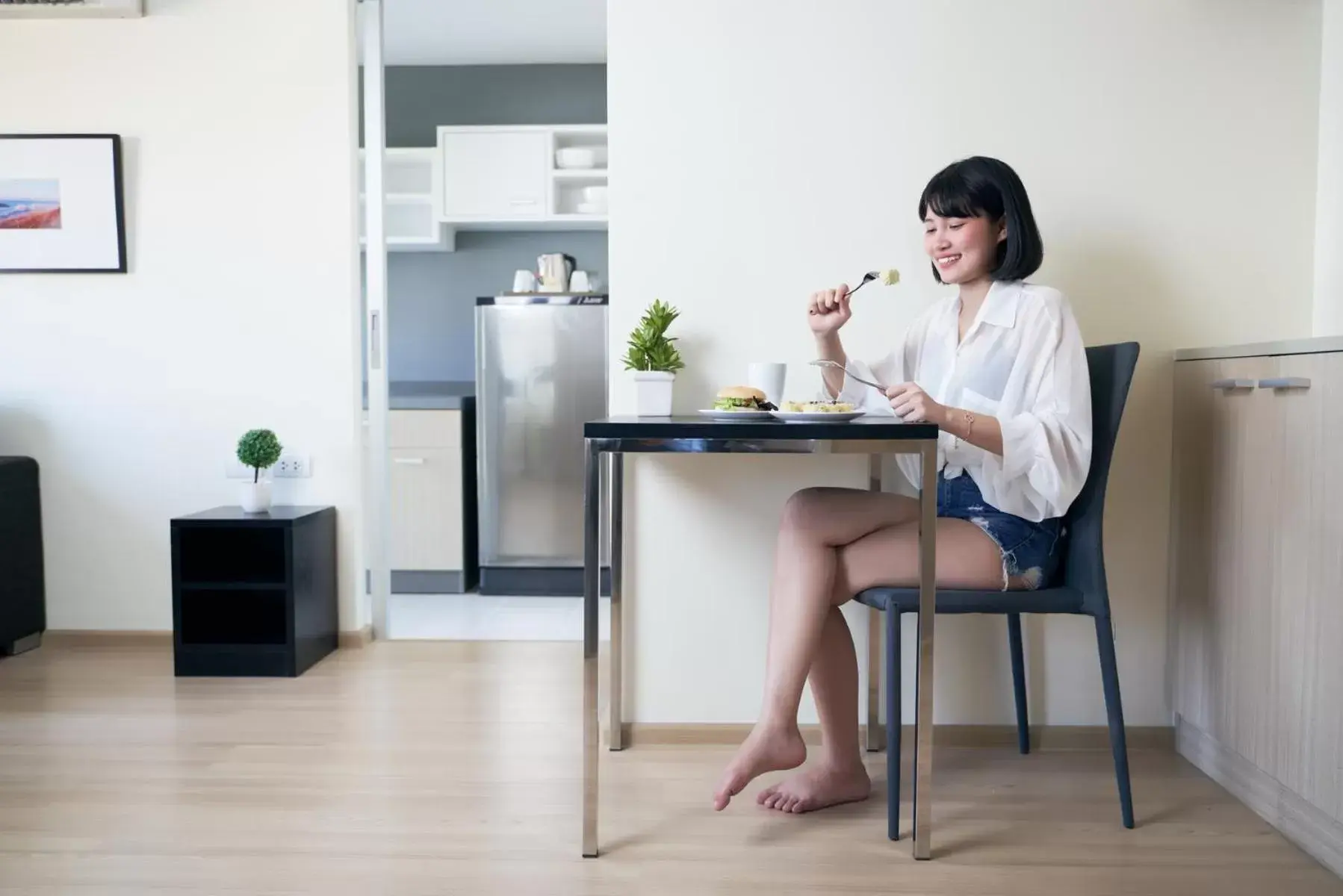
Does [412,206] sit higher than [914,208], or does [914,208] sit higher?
[412,206]

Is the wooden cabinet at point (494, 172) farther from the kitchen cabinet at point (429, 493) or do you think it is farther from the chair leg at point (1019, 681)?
the chair leg at point (1019, 681)

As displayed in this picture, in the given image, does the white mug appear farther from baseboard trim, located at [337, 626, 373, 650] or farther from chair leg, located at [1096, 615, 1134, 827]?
chair leg, located at [1096, 615, 1134, 827]

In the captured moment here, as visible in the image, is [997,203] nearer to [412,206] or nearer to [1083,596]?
[1083,596]

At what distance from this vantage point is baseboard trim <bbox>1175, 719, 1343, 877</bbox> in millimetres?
1736

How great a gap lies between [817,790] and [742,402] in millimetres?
746

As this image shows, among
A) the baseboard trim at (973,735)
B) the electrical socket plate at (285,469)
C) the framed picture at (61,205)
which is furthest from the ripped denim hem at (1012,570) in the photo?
the framed picture at (61,205)

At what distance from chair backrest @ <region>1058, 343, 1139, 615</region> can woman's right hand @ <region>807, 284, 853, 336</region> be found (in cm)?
49

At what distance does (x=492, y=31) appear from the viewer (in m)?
4.54

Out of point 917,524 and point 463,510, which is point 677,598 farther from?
point 463,510

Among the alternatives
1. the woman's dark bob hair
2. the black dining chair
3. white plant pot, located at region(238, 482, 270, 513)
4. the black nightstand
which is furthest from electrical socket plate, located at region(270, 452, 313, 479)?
the woman's dark bob hair

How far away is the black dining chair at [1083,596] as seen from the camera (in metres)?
1.83

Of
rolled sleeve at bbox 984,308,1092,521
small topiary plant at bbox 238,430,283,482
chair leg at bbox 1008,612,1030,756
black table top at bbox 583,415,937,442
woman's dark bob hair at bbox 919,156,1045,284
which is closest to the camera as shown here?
black table top at bbox 583,415,937,442

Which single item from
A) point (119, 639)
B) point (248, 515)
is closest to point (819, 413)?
point (248, 515)

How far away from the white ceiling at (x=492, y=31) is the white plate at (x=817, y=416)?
2.90 metres
